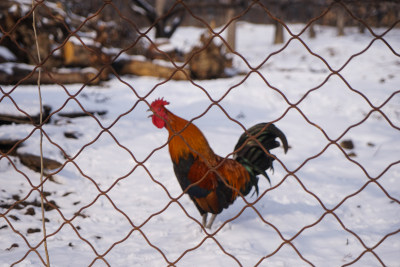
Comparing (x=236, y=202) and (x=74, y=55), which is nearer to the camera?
(x=236, y=202)

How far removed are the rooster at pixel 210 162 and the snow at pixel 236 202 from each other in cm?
19

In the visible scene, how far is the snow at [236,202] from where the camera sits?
6.95 feet

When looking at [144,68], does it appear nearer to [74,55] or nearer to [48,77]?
[74,55]

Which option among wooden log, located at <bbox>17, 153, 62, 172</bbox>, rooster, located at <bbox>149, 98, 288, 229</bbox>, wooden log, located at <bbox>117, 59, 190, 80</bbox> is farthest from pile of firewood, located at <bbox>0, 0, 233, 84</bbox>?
rooster, located at <bbox>149, 98, 288, 229</bbox>

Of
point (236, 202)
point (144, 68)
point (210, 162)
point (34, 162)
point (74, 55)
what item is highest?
point (210, 162)

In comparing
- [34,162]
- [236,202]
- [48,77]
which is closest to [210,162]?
[236,202]

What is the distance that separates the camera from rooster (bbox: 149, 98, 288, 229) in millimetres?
2533

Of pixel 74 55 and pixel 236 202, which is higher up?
pixel 236 202

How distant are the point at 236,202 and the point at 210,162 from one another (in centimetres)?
96

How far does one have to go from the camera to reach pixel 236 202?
3.42 meters

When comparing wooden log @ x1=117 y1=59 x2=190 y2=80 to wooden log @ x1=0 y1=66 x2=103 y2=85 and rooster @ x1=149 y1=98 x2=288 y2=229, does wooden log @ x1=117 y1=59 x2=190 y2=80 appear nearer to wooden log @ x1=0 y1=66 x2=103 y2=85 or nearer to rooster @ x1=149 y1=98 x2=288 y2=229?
wooden log @ x1=0 y1=66 x2=103 y2=85

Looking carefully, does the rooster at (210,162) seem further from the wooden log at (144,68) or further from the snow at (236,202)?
the wooden log at (144,68)

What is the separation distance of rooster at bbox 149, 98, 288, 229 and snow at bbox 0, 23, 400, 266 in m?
0.19

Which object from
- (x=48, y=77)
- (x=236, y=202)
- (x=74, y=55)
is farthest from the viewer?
(x=74, y=55)
